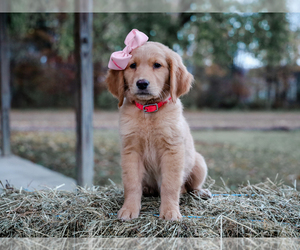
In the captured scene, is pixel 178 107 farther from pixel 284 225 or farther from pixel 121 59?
pixel 284 225

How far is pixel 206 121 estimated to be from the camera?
15.9 meters

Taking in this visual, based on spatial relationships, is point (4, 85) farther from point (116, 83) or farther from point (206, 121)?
point (206, 121)

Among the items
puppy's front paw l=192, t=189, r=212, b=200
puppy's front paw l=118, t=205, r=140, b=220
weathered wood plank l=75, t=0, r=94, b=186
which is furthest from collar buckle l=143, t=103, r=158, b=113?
weathered wood plank l=75, t=0, r=94, b=186

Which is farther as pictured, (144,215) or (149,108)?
(149,108)

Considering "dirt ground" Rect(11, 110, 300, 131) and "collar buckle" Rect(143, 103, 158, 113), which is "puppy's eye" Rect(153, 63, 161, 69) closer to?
"collar buckle" Rect(143, 103, 158, 113)

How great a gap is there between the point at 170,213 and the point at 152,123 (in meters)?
0.73

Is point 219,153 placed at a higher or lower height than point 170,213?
lower

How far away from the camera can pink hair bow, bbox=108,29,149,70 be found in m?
2.43

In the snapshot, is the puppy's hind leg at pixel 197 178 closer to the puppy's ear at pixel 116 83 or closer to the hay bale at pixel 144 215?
the hay bale at pixel 144 215

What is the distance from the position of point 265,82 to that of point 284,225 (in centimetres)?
1998

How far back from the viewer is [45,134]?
1196cm

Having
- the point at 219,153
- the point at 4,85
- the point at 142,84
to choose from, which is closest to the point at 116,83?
the point at 142,84

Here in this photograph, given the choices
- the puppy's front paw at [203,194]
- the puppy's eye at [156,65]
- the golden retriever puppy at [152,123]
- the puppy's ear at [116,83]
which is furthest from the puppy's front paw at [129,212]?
the puppy's eye at [156,65]

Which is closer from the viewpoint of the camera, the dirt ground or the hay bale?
the hay bale
